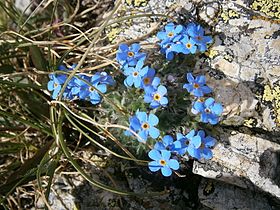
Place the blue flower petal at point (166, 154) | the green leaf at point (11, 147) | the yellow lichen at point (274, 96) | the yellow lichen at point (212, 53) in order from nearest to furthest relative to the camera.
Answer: the blue flower petal at point (166, 154) < the yellow lichen at point (274, 96) < the yellow lichen at point (212, 53) < the green leaf at point (11, 147)

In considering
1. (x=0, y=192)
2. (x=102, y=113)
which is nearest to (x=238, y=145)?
(x=102, y=113)

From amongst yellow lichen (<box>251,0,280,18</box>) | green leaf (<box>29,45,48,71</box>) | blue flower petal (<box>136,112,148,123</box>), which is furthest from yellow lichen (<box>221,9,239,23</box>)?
green leaf (<box>29,45,48,71</box>)

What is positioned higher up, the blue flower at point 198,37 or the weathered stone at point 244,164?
the blue flower at point 198,37

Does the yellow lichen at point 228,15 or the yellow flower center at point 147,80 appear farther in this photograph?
the yellow lichen at point 228,15

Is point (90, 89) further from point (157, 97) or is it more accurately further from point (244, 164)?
point (244, 164)

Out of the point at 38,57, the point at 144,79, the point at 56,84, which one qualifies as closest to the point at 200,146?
the point at 144,79

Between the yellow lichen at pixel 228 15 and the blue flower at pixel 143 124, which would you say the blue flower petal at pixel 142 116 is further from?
the yellow lichen at pixel 228 15

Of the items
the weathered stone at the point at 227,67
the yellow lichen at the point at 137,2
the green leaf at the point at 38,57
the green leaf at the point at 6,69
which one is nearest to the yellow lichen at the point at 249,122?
the weathered stone at the point at 227,67
